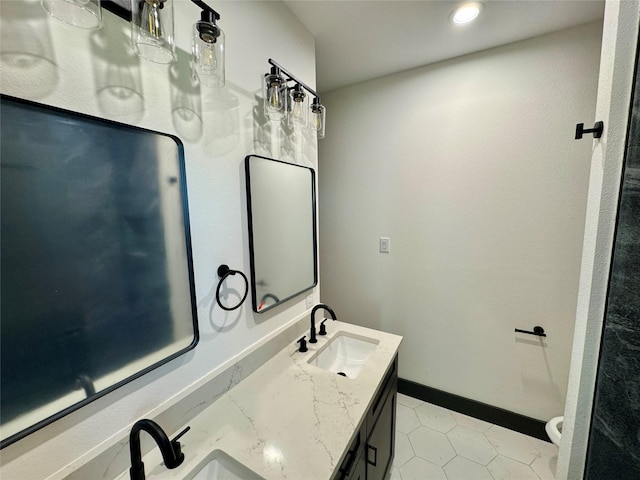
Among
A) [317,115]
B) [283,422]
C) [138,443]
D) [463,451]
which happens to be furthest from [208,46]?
[463,451]

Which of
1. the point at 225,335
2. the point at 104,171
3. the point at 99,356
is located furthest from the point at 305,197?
the point at 99,356

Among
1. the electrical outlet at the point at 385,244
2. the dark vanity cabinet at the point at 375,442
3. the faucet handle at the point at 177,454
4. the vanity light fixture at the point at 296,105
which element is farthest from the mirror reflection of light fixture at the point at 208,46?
the electrical outlet at the point at 385,244

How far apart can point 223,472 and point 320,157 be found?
2.07 m

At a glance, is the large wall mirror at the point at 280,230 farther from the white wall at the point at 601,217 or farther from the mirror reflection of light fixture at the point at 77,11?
the white wall at the point at 601,217

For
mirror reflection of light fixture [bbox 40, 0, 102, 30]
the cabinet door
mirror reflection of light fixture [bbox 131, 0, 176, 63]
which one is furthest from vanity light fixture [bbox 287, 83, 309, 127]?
the cabinet door

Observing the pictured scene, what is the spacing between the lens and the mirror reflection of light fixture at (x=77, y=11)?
0.55 metres

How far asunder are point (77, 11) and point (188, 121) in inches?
12.6

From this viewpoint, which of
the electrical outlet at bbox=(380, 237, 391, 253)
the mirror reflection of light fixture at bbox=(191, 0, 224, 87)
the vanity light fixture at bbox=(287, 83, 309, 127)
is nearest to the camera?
the mirror reflection of light fixture at bbox=(191, 0, 224, 87)

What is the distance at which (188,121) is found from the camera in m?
0.85

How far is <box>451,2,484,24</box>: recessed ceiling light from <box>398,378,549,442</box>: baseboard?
7.91 ft

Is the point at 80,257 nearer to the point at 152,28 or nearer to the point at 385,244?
the point at 152,28

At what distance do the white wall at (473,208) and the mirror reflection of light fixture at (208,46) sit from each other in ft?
4.57

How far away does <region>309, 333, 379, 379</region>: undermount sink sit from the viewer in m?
Answer: 1.43

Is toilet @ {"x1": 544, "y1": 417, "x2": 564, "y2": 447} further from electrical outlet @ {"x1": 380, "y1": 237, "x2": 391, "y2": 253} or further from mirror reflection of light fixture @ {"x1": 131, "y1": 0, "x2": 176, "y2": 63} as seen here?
mirror reflection of light fixture @ {"x1": 131, "y1": 0, "x2": 176, "y2": 63}
